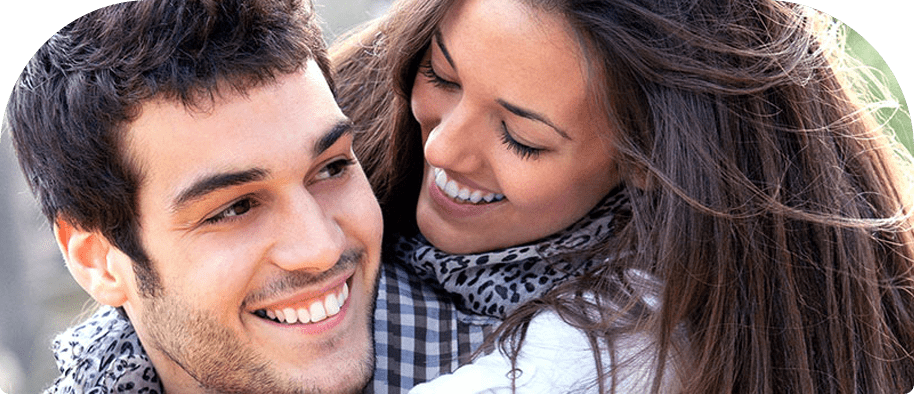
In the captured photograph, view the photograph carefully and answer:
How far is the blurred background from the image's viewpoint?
2.10 metres

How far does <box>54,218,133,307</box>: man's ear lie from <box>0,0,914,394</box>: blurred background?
0.15 metres

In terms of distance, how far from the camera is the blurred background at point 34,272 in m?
2.10

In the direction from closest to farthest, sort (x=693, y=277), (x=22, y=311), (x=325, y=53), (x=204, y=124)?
(x=204, y=124), (x=693, y=277), (x=325, y=53), (x=22, y=311)

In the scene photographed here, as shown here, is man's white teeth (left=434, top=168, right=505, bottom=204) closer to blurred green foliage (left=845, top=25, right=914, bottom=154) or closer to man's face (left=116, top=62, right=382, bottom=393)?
man's face (left=116, top=62, right=382, bottom=393)

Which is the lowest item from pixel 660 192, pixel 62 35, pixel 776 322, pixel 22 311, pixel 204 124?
pixel 22 311

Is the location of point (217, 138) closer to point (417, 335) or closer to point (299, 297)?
point (299, 297)

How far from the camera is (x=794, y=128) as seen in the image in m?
1.93

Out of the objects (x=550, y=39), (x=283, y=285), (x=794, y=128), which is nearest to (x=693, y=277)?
(x=794, y=128)

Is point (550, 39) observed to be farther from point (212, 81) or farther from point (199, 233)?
point (199, 233)

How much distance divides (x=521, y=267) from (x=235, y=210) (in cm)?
70

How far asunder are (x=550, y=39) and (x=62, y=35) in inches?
39.0

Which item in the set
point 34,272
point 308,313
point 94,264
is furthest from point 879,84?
point 34,272

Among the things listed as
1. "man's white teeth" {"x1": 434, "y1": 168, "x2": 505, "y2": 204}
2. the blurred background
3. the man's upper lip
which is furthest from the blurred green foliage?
the man's upper lip

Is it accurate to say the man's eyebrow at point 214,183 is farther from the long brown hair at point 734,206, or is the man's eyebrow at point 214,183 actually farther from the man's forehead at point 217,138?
the long brown hair at point 734,206
